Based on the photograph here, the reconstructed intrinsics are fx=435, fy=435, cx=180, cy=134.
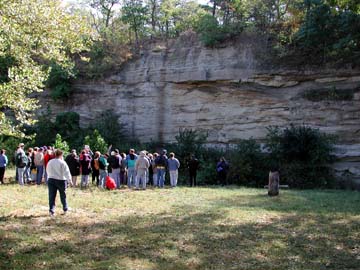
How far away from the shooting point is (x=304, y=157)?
940 inches

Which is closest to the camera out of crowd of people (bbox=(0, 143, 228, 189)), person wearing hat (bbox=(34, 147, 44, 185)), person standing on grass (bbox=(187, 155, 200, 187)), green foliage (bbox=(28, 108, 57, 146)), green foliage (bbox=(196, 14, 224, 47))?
crowd of people (bbox=(0, 143, 228, 189))

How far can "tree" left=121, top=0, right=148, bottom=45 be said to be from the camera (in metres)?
33.2

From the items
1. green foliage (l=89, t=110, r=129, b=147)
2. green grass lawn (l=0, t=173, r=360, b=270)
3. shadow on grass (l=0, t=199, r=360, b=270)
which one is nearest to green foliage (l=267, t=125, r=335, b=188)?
green grass lawn (l=0, t=173, r=360, b=270)

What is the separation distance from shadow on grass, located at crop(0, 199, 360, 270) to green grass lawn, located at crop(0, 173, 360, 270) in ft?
0.06

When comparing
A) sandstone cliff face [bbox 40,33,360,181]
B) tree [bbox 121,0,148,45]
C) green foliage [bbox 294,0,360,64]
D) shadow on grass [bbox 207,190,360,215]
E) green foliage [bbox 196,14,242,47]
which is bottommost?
shadow on grass [bbox 207,190,360,215]

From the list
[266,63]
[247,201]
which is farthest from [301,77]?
[247,201]

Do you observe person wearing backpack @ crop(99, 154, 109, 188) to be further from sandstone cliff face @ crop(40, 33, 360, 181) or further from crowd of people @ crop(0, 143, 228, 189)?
sandstone cliff face @ crop(40, 33, 360, 181)

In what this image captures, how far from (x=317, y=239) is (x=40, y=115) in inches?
1057

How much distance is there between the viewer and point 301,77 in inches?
1030

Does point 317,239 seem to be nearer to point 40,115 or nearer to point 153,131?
point 153,131

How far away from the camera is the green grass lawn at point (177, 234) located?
26.0 ft

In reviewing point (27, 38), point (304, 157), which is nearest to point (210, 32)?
point (304, 157)

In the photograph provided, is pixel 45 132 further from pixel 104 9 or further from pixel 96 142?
pixel 104 9

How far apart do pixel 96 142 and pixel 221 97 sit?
854 cm
